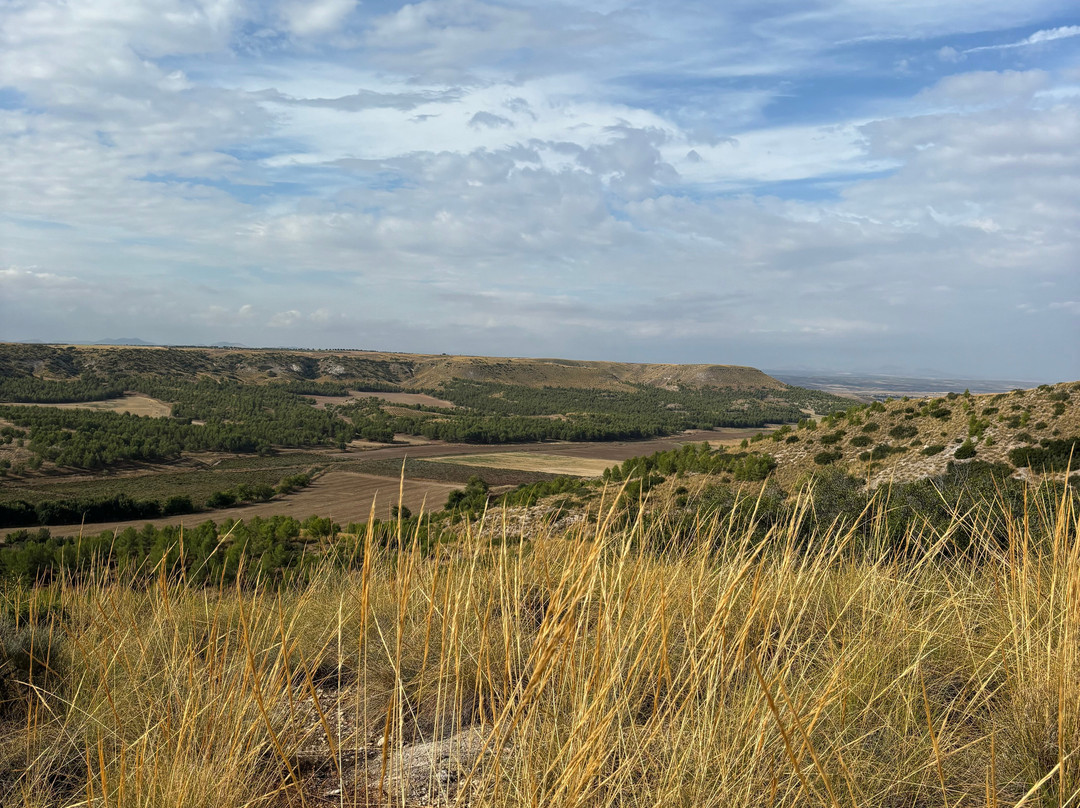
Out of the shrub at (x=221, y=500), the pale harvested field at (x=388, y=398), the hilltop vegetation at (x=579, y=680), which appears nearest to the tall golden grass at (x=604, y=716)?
the hilltop vegetation at (x=579, y=680)

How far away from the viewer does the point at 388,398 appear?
124m

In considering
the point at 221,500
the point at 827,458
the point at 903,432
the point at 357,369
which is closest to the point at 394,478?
the point at 221,500

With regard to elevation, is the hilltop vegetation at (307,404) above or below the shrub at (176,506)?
above

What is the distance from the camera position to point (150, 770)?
7.42 ft

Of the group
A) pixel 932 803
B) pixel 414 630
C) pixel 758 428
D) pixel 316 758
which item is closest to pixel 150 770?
pixel 316 758

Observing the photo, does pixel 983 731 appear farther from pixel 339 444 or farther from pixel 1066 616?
pixel 339 444

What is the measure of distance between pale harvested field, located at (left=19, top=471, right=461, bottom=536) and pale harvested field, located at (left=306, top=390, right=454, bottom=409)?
190 feet

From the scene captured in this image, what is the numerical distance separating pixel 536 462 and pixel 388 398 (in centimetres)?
6777

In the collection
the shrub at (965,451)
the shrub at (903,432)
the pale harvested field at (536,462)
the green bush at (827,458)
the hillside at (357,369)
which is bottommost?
the pale harvested field at (536,462)

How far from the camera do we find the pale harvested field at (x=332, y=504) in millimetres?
34956

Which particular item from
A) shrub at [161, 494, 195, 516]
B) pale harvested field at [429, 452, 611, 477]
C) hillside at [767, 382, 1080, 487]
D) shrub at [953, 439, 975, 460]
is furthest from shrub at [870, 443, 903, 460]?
shrub at [161, 494, 195, 516]

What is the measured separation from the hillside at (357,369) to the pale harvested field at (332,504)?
77439 mm

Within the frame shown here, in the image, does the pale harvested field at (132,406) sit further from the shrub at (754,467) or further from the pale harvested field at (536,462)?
the shrub at (754,467)

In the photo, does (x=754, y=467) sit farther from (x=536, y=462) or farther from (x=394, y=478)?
(x=536, y=462)
